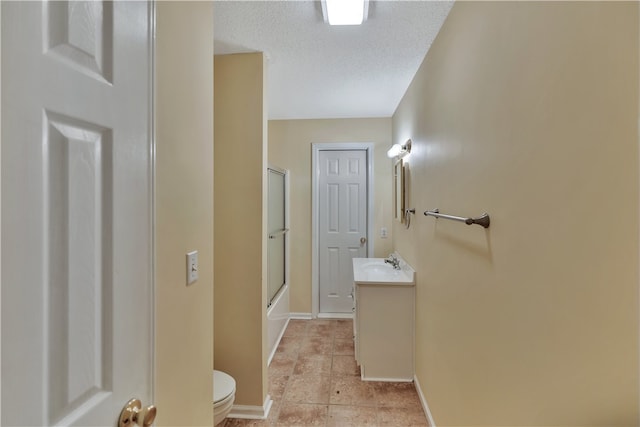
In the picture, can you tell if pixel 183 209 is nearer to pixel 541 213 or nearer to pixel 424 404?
pixel 541 213

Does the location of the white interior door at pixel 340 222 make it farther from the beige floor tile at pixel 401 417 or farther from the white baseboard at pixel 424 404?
the beige floor tile at pixel 401 417

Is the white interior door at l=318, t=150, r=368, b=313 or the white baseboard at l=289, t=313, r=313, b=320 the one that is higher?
the white interior door at l=318, t=150, r=368, b=313

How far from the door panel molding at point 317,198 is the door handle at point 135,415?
118 inches

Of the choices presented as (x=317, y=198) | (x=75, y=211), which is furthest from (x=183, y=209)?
(x=317, y=198)

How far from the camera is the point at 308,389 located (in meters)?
2.32

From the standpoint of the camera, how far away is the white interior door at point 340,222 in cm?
375

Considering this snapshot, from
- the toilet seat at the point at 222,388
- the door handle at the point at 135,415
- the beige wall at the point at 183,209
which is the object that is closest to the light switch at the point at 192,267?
the beige wall at the point at 183,209

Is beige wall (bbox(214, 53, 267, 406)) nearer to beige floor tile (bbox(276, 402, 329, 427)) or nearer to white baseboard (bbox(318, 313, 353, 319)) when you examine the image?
beige floor tile (bbox(276, 402, 329, 427))

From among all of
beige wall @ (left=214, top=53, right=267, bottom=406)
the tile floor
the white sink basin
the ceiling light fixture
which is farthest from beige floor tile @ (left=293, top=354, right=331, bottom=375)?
the ceiling light fixture

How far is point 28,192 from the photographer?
0.48m

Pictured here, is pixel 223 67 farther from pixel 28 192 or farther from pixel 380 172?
pixel 380 172

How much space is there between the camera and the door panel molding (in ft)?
12.0

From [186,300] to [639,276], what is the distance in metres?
1.15

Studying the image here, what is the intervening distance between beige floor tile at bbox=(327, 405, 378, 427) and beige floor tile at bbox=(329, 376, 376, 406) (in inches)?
2.0
